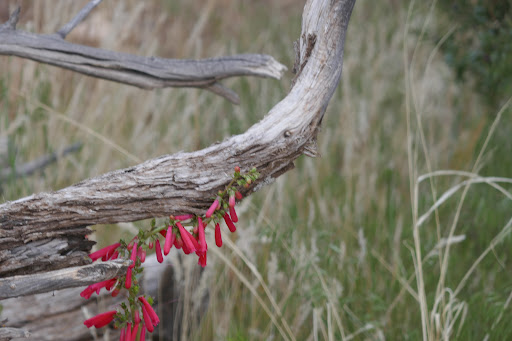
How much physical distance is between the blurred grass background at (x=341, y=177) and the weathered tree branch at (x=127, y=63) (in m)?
0.44

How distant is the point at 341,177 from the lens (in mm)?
3670

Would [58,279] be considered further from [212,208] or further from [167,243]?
[212,208]

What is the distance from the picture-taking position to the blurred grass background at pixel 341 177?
90.8 inches

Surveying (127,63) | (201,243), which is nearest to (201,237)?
(201,243)

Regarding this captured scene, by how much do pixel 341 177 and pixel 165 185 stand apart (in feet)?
8.31

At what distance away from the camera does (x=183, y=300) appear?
7.88 ft

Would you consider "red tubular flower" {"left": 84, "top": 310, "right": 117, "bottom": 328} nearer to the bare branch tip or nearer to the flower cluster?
the flower cluster

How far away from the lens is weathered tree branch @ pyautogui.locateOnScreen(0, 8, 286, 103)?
171 cm

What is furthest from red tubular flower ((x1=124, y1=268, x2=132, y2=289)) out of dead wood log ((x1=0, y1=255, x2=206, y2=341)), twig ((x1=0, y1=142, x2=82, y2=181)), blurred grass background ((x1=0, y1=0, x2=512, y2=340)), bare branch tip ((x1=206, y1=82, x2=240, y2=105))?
twig ((x1=0, y1=142, x2=82, y2=181))

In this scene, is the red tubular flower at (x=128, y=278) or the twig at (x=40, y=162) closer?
the red tubular flower at (x=128, y=278)

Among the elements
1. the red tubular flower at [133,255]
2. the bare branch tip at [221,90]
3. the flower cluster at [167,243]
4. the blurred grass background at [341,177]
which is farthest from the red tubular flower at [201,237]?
the bare branch tip at [221,90]

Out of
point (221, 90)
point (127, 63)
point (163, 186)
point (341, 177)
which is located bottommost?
point (341, 177)

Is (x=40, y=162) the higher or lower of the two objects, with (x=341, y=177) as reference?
higher

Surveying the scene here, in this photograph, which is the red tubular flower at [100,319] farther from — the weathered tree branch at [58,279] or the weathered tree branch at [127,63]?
the weathered tree branch at [127,63]
